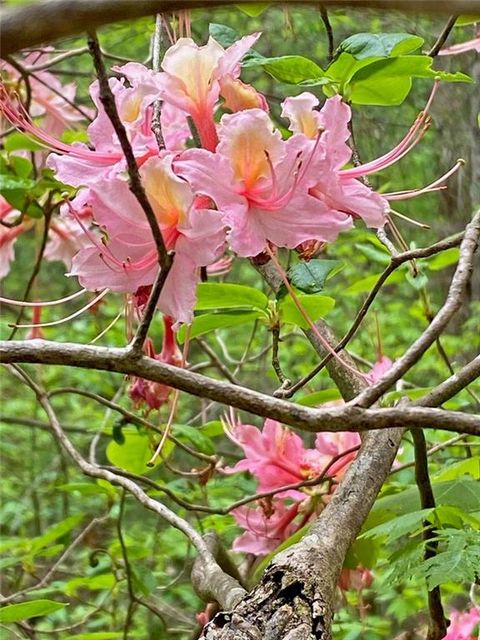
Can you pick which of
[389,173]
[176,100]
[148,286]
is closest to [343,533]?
[148,286]

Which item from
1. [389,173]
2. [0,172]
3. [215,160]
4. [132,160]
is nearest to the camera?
[132,160]

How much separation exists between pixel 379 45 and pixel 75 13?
0.60m

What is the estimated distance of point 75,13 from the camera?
219 mm

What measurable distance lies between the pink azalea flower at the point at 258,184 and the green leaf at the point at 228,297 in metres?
0.14

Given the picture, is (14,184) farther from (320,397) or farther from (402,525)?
(402,525)

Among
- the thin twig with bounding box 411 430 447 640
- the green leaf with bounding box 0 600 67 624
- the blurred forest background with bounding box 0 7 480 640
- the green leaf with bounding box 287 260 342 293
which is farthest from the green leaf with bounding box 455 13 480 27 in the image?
the blurred forest background with bounding box 0 7 480 640

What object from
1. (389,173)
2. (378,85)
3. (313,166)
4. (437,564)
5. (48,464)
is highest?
(389,173)

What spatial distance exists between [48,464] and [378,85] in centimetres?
314

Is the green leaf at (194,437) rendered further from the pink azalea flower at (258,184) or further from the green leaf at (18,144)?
the pink azalea flower at (258,184)

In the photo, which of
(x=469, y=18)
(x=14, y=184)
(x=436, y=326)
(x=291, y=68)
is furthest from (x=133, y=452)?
(x=469, y=18)

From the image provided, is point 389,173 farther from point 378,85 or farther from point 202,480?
point 378,85

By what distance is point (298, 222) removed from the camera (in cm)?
67

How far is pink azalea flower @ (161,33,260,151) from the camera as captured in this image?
716 millimetres

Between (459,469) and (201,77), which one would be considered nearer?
(201,77)
